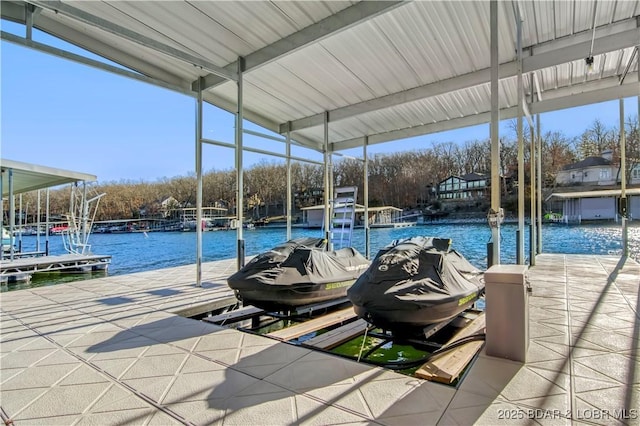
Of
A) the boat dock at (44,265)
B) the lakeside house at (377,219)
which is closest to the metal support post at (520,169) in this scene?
the boat dock at (44,265)

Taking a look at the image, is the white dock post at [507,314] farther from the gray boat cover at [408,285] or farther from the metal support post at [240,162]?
the metal support post at [240,162]

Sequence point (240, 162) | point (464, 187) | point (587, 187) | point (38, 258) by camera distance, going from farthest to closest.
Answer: point (464, 187)
point (587, 187)
point (38, 258)
point (240, 162)

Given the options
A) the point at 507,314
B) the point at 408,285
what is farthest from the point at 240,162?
the point at 507,314

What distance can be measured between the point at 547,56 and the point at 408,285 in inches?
158

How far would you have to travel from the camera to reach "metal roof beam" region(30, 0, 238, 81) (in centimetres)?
323

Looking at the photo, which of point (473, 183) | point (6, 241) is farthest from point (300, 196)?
point (6, 241)

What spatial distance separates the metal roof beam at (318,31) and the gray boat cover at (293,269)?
8.76 ft

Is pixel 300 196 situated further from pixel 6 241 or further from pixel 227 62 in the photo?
pixel 227 62

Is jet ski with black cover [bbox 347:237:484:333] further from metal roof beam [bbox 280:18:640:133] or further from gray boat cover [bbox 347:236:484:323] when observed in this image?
metal roof beam [bbox 280:18:640:133]

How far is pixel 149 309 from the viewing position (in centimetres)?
404

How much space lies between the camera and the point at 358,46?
4629 mm

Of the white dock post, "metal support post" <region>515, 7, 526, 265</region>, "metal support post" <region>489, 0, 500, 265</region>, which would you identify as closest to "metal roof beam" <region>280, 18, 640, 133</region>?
"metal support post" <region>515, 7, 526, 265</region>

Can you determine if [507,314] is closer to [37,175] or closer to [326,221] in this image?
[326,221]

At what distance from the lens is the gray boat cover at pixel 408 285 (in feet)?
9.46
